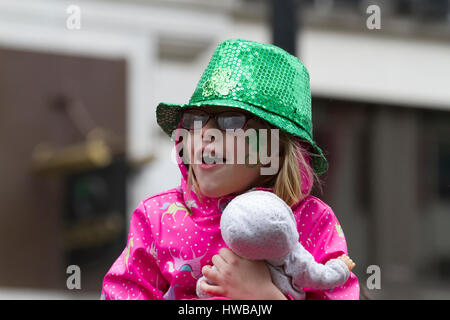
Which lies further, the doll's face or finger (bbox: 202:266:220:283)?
the doll's face

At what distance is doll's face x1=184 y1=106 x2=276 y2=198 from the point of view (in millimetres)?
2100

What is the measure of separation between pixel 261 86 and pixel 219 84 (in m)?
0.10

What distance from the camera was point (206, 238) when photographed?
210 centimetres

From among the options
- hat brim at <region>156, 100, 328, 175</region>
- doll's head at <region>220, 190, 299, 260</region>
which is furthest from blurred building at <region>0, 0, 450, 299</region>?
doll's head at <region>220, 190, 299, 260</region>

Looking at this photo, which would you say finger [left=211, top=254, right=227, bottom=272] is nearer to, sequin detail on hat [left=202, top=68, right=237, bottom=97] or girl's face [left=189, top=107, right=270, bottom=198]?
girl's face [left=189, top=107, right=270, bottom=198]

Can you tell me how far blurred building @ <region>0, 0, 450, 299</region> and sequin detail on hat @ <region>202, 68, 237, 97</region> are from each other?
246 inches

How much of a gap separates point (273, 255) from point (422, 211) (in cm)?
982

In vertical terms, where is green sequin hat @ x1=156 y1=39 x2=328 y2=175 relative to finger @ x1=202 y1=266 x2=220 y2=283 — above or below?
above

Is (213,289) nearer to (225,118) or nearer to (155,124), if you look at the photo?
(225,118)

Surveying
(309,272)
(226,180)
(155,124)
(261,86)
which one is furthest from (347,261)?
(155,124)

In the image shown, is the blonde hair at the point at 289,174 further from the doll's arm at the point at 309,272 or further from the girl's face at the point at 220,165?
the doll's arm at the point at 309,272

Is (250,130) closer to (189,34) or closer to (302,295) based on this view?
(302,295)

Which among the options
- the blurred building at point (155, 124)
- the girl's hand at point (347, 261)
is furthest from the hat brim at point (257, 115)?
the blurred building at point (155, 124)
